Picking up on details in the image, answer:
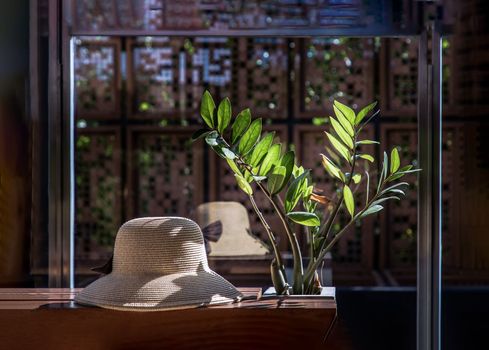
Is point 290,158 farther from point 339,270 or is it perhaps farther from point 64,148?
point 339,270

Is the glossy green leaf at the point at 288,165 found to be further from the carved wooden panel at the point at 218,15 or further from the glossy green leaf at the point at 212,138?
the carved wooden panel at the point at 218,15

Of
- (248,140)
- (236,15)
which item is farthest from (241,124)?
(236,15)

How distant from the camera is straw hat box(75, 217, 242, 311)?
191 cm

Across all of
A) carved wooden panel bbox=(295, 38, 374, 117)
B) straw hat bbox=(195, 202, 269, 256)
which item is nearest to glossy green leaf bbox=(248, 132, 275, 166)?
straw hat bbox=(195, 202, 269, 256)

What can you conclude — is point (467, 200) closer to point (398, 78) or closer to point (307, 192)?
point (398, 78)

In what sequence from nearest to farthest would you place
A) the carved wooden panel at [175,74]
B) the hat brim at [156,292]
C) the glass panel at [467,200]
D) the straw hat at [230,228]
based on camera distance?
1. the hat brim at [156,292]
2. the glass panel at [467,200]
3. the straw hat at [230,228]
4. the carved wooden panel at [175,74]

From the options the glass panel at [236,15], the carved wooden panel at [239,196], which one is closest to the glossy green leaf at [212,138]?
the glass panel at [236,15]

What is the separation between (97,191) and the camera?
3.51 meters

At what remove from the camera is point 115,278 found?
2004mm

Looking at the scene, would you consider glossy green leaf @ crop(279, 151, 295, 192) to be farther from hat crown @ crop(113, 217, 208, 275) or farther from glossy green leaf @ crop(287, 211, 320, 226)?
hat crown @ crop(113, 217, 208, 275)

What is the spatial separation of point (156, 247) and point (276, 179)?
14.7 inches

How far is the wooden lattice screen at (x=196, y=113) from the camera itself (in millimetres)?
3484

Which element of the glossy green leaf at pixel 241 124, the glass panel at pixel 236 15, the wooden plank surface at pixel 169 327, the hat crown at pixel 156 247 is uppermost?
the glass panel at pixel 236 15

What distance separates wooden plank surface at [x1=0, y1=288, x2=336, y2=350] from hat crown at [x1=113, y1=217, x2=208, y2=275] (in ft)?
0.44
